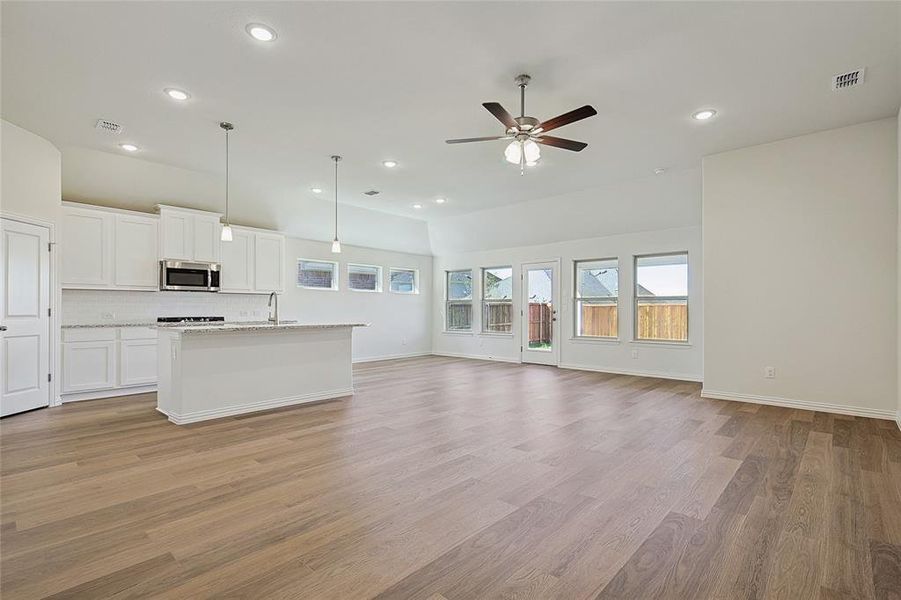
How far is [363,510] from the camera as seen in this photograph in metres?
2.49

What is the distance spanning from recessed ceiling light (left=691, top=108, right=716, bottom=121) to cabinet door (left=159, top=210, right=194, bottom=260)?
6.49 meters

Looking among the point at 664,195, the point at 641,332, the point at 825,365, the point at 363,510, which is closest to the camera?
the point at 363,510

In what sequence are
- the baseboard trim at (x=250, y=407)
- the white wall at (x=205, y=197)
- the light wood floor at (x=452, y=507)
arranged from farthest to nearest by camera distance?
the white wall at (x=205, y=197) → the baseboard trim at (x=250, y=407) → the light wood floor at (x=452, y=507)

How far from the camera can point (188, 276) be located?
6391mm

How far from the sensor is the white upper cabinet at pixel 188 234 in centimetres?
622

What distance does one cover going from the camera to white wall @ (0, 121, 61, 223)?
4.48 meters

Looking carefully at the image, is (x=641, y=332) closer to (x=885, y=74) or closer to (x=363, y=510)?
(x=885, y=74)

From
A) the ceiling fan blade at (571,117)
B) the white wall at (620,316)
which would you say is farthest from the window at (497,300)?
the ceiling fan blade at (571,117)

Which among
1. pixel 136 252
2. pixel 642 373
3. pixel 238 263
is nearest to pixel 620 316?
pixel 642 373

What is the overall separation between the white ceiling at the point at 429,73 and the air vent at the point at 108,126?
8 centimetres

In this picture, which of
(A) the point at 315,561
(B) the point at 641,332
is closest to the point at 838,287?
(B) the point at 641,332

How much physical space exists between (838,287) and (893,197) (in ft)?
3.22

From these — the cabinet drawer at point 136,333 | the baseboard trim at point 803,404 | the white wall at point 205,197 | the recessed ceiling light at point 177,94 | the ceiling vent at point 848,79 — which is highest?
the ceiling vent at point 848,79

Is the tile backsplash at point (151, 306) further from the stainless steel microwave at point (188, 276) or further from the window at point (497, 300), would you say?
the window at point (497, 300)
